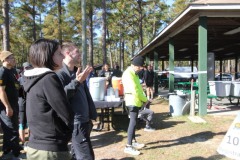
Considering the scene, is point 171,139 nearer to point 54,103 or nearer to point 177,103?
point 177,103

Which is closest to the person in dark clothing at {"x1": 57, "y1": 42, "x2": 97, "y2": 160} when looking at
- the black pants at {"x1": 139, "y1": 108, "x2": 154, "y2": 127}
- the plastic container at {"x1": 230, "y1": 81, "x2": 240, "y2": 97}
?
the black pants at {"x1": 139, "y1": 108, "x2": 154, "y2": 127}

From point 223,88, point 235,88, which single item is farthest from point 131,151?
point 235,88

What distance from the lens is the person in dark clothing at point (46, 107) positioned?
2.00 m

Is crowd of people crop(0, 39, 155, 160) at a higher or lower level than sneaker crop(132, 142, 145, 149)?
higher

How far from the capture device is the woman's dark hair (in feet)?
6.77

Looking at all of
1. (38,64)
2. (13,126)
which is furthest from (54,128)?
(13,126)

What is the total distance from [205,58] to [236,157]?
4591 millimetres

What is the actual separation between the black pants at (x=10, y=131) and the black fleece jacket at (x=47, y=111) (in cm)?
305

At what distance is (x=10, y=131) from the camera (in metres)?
4.91

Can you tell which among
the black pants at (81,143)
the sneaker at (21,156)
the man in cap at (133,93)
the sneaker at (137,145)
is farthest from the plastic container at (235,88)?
the black pants at (81,143)

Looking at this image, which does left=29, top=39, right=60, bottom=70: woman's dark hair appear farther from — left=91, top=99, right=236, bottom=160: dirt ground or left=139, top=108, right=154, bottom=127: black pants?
left=139, top=108, right=154, bottom=127: black pants

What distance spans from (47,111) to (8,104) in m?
3.00

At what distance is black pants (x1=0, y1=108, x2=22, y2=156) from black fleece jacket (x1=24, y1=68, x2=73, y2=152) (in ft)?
10.0

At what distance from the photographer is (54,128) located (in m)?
2.04
